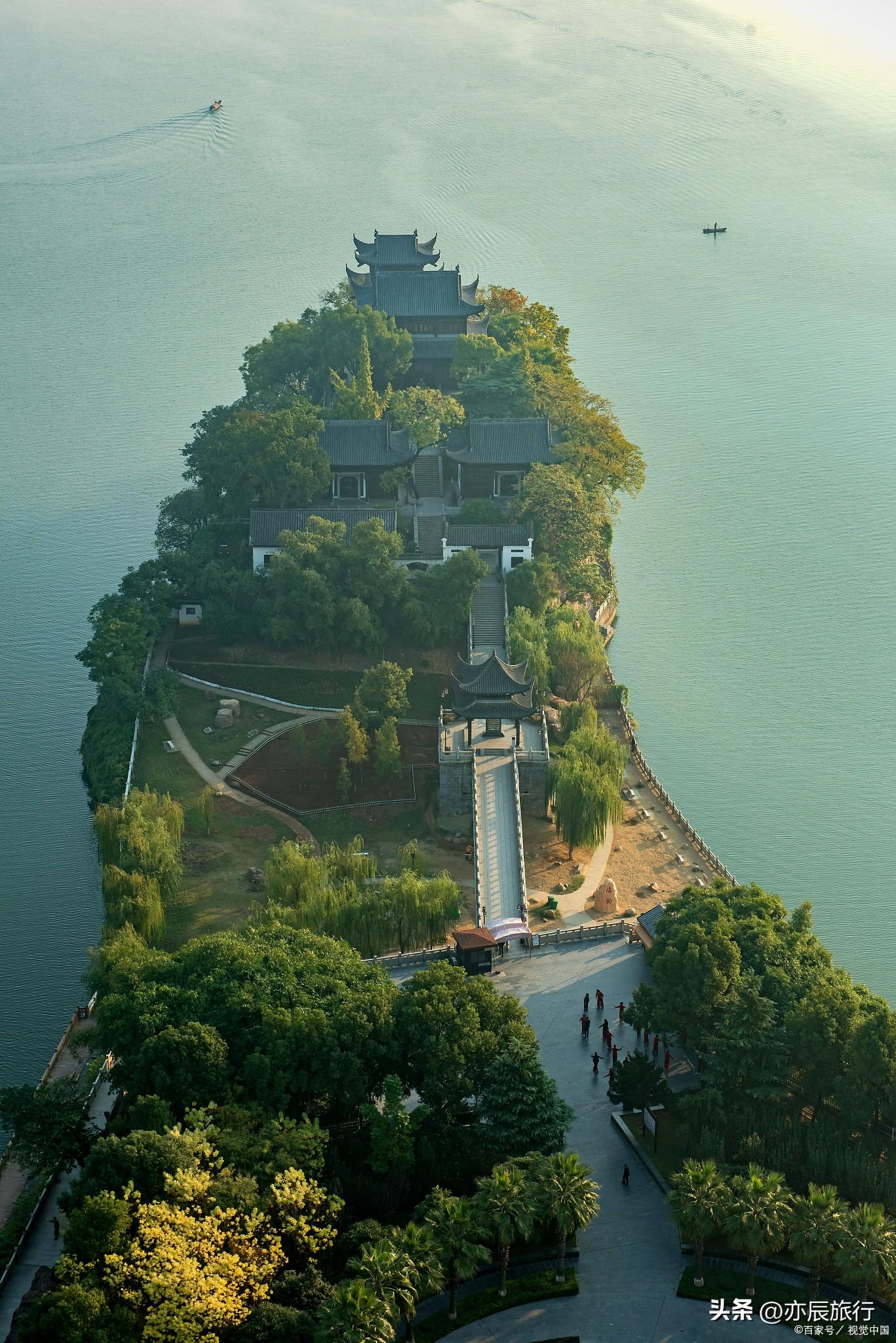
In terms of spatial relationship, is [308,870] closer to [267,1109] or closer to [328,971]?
[328,971]

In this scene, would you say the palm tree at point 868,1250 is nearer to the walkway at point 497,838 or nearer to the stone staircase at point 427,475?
the walkway at point 497,838

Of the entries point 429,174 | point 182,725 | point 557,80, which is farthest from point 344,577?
point 557,80

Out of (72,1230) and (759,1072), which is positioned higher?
(759,1072)

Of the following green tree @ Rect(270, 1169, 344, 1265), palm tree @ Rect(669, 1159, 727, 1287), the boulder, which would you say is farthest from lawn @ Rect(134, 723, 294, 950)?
palm tree @ Rect(669, 1159, 727, 1287)

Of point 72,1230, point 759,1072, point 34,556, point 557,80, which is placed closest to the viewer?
point 72,1230

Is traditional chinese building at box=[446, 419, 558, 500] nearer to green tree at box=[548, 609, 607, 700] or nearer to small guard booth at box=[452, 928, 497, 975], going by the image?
green tree at box=[548, 609, 607, 700]

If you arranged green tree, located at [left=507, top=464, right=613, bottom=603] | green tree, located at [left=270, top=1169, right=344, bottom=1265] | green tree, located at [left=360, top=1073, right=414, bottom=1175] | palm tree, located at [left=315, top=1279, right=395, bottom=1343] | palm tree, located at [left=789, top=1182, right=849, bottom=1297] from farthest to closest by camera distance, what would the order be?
1. green tree, located at [left=507, top=464, right=613, bottom=603]
2. green tree, located at [left=360, top=1073, right=414, bottom=1175]
3. green tree, located at [left=270, top=1169, right=344, bottom=1265]
4. palm tree, located at [left=789, top=1182, right=849, bottom=1297]
5. palm tree, located at [left=315, top=1279, right=395, bottom=1343]
